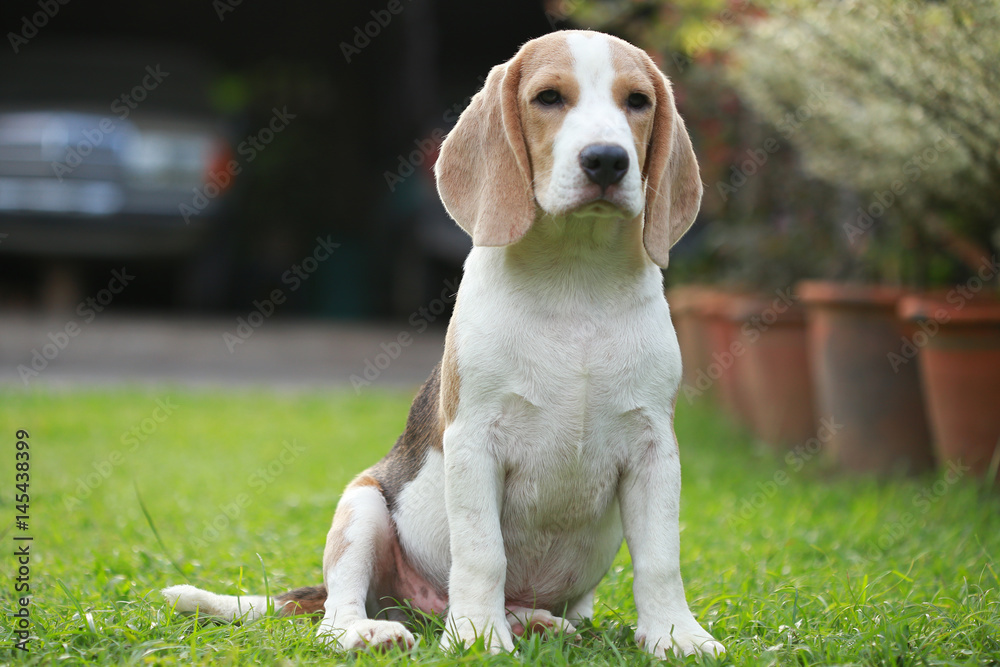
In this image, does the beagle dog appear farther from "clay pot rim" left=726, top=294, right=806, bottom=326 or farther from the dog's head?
"clay pot rim" left=726, top=294, right=806, bottom=326

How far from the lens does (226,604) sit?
309cm

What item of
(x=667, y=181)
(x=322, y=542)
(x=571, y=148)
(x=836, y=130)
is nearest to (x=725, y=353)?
(x=836, y=130)

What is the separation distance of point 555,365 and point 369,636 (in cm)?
91

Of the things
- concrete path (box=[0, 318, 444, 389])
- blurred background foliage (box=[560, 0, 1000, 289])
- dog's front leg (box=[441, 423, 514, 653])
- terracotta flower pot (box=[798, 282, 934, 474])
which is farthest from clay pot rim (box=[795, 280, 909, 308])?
concrete path (box=[0, 318, 444, 389])

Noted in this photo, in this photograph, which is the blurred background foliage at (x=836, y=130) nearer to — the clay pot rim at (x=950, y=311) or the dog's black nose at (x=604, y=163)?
the clay pot rim at (x=950, y=311)

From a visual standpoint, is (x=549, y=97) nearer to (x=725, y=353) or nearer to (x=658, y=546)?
(x=658, y=546)

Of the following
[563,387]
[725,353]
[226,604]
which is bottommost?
[725,353]

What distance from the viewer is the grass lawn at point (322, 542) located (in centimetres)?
283

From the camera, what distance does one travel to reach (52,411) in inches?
326

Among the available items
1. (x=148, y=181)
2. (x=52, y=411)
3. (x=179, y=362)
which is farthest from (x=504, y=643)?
(x=148, y=181)

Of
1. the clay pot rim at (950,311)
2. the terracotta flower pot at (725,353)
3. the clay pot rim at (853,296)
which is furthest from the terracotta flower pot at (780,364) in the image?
the clay pot rim at (950,311)

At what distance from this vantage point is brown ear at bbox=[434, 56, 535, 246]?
113 inches

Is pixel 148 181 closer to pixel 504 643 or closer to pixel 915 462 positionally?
pixel 915 462

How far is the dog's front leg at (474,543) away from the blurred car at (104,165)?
9.31m
